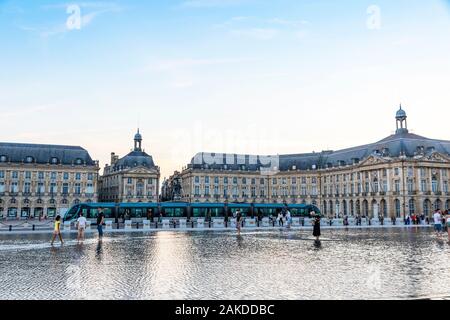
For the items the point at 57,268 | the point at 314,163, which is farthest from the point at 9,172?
the point at 57,268

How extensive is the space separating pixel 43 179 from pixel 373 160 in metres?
76.0

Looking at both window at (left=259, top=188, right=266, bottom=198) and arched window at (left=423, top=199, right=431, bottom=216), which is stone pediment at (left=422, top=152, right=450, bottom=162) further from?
window at (left=259, top=188, right=266, bottom=198)

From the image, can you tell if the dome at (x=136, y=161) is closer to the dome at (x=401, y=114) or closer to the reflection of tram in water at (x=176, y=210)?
the reflection of tram in water at (x=176, y=210)

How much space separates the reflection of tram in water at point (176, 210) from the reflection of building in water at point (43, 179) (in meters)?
38.3

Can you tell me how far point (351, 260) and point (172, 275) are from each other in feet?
24.4

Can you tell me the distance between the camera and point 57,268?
14.6 meters

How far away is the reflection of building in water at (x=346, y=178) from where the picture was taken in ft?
282

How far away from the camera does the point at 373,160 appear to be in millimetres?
91938

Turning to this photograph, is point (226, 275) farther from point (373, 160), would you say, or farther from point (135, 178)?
point (135, 178)

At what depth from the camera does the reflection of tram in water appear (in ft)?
190

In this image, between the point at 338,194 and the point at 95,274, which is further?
the point at 338,194

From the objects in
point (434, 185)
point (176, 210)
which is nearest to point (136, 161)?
point (176, 210)

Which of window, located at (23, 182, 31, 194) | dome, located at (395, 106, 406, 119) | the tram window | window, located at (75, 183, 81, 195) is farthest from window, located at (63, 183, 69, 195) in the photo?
dome, located at (395, 106, 406, 119)
